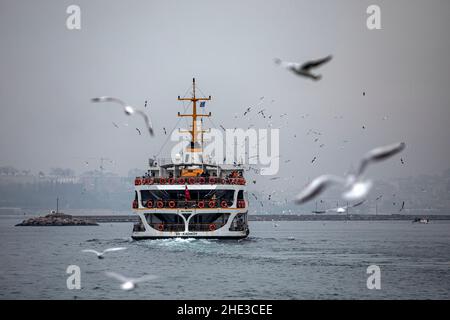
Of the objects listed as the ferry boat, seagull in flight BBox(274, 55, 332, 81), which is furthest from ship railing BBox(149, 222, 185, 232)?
seagull in flight BBox(274, 55, 332, 81)

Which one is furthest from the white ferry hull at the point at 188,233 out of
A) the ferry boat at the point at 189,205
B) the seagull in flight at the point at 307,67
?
the seagull in flight at the point at 307,67

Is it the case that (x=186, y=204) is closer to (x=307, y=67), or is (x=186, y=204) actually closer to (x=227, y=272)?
(x=227, y=272)

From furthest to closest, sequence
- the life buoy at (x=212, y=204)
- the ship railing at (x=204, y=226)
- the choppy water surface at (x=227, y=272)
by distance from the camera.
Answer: the ship railing at (x=204, y=226) < the life buoy at (x=212, y=204) < the choppy water surface at (x=227, y=272)

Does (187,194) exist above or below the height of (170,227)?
above

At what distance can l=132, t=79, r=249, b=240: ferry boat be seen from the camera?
72875mm

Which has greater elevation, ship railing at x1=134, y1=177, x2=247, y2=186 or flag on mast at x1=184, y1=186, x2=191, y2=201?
ship railing at x1=134, y1=177, x2=247, y2=186

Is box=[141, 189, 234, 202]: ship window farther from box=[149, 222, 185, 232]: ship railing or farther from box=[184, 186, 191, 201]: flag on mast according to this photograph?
box=[149, 222, 185, 232]: ship railing

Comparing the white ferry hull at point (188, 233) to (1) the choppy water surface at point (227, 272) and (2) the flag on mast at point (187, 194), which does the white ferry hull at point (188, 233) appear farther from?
(2) the flag on mast at point (187, 194)

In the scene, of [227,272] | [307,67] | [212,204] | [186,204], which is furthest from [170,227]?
[307,67]

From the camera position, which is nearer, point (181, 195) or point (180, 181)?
point (180, 181)

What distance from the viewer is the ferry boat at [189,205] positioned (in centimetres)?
7288

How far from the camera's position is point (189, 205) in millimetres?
73250
